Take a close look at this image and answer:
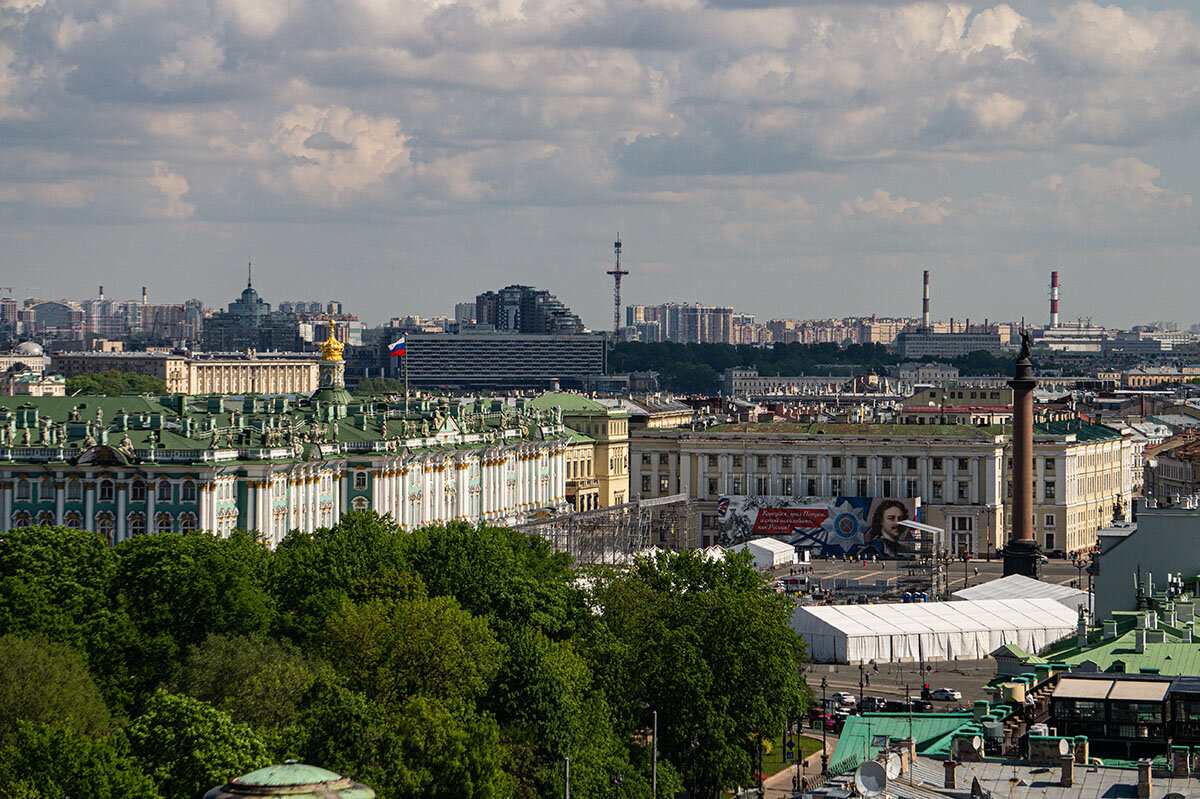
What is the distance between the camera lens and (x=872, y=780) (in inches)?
1531

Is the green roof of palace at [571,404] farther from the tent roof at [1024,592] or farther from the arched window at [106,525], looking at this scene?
the arched window at [106,525]

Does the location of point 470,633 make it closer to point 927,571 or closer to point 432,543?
point 432,543

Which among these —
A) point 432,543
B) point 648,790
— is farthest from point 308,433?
point 648,790

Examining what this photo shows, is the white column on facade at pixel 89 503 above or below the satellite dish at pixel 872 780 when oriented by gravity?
below

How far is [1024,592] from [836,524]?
4762cm

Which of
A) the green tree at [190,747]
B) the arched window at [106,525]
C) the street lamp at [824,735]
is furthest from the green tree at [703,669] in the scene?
the arched window at [106,525]

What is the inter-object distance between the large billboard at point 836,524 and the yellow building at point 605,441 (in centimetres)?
933

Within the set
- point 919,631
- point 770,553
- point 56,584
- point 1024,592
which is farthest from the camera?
point 770,553

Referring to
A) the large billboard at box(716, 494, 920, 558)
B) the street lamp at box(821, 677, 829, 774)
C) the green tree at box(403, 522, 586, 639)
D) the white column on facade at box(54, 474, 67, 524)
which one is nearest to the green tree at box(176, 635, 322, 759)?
the green tree at box(403, 522, 586, 639)

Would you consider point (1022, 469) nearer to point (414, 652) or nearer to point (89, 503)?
point (89, 503)

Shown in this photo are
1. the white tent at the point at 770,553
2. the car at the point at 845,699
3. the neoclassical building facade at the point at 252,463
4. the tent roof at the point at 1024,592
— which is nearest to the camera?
the car at the point at 845,699

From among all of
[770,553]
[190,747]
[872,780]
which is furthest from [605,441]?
[872,780]

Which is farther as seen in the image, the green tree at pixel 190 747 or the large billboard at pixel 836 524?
the large billboard at pixel 836 524

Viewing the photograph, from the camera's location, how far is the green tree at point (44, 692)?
2179 inches
